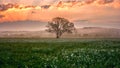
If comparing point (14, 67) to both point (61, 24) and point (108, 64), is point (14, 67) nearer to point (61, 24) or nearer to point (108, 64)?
point (108, 64)

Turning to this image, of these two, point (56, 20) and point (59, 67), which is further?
point (56, 20)

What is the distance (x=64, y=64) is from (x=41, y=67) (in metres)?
1.50

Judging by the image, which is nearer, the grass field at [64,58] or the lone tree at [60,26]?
the grass field at [64,58]

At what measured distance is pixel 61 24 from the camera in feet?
456

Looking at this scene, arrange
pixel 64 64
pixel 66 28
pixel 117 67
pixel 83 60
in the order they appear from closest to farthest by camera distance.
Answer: pixel 117 67 < pixel 64 64 < pixel 83 60 < pixel 66 28

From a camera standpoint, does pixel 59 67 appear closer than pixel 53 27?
Yes

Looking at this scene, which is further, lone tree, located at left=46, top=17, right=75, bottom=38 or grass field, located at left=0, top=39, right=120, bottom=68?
lone tree, located at left=46, top=17, right=75, bottom=38

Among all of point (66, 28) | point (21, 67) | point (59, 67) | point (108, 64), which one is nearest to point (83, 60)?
point (108, 64)

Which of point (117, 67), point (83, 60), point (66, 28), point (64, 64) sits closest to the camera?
point (117, 67)

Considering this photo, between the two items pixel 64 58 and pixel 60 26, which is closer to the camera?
pixel 64 58

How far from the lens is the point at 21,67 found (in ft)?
52.9

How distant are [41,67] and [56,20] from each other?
125317mm

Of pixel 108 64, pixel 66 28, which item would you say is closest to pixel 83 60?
pixel 108 64

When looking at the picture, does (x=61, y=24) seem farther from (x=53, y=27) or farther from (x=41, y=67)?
(x=41, y=67)
